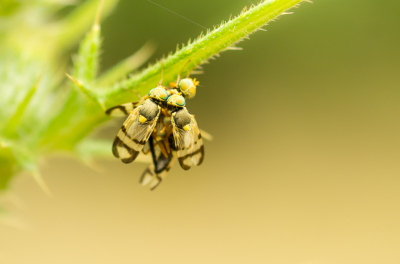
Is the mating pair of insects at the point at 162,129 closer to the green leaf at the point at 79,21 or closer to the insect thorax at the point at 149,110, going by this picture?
the insect thorax at the point at 149,110

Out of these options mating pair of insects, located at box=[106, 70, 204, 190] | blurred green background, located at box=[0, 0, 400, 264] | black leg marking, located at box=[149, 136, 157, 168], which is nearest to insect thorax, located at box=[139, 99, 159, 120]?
mating pair of insects, located at box=[106, 70, 204, 190]

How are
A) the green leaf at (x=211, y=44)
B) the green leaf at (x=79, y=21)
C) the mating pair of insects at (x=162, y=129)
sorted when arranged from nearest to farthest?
the green leaf at (x=211, y=44)
the mating pair of insects at (x=162, y=129)
the green leaf at (x=79, y=21)

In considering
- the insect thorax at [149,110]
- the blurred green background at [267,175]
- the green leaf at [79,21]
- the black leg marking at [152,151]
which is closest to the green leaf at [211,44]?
the insect thorax at [149,110]

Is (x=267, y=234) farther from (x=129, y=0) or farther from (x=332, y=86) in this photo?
(x=129, y=0)

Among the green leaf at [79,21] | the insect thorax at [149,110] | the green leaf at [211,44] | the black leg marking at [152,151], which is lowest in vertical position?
the black leg marking at [152,151]

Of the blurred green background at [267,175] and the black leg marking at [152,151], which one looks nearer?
the black leg marking at [152,151]

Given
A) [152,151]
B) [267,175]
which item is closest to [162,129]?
[152,151]
